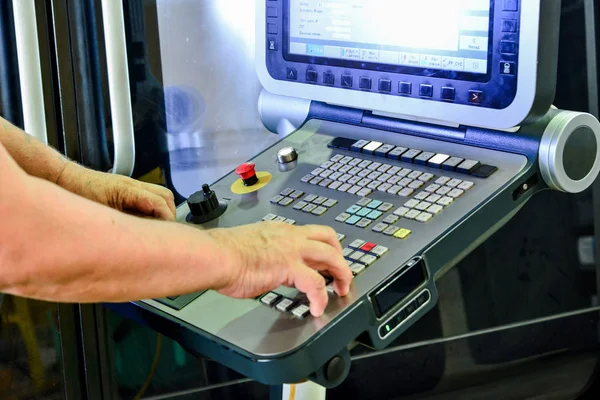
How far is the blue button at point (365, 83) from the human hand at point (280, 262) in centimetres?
36

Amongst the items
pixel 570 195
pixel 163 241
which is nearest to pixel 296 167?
pixel 163 241

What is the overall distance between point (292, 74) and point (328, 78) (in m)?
0.08

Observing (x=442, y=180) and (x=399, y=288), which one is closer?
(x=399, y=288)

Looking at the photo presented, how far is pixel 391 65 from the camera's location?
107 centimetres

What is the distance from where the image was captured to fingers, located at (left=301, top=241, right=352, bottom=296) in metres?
0.80

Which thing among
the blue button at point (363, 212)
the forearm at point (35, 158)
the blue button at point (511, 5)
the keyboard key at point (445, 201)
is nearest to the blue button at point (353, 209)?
the blue button at point (363, 212)

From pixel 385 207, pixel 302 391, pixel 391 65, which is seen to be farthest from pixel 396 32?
pixel 302 391

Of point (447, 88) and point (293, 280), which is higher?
point (447, 88)

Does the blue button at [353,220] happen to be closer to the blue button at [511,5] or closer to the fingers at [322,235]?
the fingers at [322,235]

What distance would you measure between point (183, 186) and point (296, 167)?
21.2 inches

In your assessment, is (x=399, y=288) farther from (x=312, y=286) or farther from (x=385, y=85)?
(x=385, y=85)

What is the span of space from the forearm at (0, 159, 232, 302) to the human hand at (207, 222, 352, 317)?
2 cm

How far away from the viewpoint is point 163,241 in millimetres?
726

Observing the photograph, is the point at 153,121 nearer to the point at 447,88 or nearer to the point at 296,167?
the point at 296,167
